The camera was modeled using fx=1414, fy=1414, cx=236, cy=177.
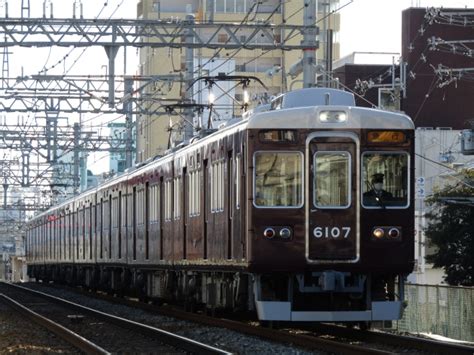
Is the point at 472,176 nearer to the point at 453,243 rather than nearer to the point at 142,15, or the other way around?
the point at 453,243

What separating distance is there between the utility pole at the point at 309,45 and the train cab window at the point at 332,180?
25.0ft

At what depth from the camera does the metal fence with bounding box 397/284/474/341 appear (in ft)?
63.7

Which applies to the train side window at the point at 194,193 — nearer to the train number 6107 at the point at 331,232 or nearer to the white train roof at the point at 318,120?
the white train roof at the point at 318,120

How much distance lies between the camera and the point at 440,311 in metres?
20.6

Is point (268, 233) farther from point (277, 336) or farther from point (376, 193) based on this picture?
point (376, 193)

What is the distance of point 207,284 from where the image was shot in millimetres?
20250

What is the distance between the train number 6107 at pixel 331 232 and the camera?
646 inches

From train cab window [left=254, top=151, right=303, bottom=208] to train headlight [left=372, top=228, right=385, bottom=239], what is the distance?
0.94 metres

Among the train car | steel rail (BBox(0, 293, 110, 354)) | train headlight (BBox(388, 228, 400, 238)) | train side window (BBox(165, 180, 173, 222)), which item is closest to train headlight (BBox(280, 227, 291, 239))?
the train car

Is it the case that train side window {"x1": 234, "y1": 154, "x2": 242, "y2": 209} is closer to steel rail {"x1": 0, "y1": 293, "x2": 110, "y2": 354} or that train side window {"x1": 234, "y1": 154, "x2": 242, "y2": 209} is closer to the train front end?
the train front end

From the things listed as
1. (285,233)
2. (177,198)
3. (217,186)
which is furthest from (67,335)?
(177,198)

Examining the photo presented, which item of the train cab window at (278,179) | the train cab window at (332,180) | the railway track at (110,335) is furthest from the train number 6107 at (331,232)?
the railway track at (110,335)

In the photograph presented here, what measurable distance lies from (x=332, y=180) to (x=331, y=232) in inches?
24.2

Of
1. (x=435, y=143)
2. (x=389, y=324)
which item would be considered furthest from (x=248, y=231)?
(x=435, y=143)
